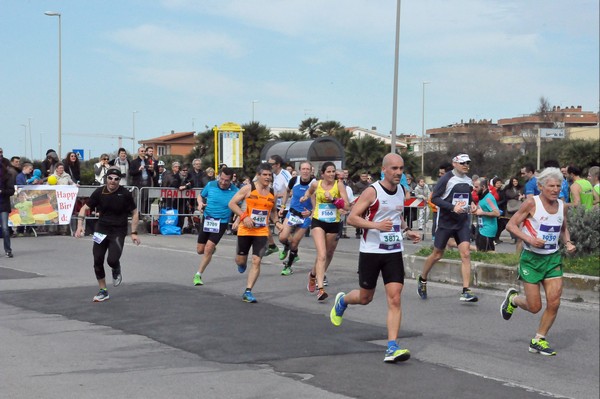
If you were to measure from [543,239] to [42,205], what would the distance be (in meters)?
16.4

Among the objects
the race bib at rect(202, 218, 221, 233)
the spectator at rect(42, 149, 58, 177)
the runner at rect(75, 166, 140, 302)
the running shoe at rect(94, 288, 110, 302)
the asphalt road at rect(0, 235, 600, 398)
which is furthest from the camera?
the spectator at rect(42, 149, 58, 177)

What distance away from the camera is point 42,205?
22.5 m

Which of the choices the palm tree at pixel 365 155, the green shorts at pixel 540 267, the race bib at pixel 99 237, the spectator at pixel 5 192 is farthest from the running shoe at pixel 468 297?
the palm tree at pixel 365 155

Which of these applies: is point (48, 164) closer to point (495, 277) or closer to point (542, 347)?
point (495, 277)

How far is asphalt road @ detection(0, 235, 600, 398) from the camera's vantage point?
24.4 feet

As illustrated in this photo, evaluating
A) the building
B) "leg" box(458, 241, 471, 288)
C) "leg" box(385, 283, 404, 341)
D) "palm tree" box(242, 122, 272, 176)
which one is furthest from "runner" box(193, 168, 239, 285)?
the building

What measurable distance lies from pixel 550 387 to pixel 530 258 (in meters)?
1.41

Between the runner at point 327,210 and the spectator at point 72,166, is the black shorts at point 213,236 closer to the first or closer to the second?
the runner at point 327,210

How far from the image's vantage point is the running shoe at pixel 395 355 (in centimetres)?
834

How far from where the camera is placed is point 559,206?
8.97 m

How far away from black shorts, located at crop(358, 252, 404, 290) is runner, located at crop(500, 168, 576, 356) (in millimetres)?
1247

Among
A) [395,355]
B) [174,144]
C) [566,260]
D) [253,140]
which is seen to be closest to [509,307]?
[395,355]

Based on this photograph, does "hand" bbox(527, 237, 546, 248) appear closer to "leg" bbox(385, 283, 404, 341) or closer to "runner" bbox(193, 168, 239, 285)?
"leg" bbox(385, 283, 404, 341)

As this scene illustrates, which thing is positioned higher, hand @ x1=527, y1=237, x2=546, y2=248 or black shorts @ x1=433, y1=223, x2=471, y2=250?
hand @ x1=527, y1=237, x2=546, y2=248
